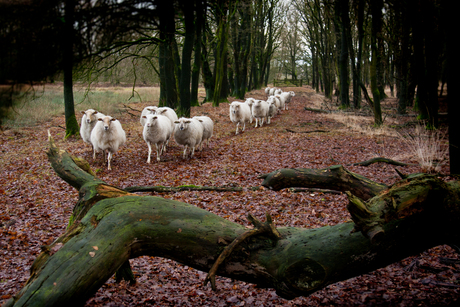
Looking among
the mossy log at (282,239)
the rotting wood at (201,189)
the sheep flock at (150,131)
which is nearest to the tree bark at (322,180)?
the mossy log at (282,239)

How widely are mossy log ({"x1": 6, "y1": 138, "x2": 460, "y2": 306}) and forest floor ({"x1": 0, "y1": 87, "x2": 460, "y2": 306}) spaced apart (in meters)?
1.20

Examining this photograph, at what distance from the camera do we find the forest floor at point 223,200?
400cm

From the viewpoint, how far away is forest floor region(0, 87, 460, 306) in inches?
157

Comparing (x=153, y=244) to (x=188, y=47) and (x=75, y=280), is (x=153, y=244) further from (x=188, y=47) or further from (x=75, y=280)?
(x=188, y=47)

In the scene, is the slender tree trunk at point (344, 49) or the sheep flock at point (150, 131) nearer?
the sheep flock at point (150, 131)

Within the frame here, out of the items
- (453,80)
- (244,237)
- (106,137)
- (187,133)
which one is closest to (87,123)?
(106,137)

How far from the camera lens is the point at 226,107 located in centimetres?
2556

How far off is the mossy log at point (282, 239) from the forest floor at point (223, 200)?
47.2 inches

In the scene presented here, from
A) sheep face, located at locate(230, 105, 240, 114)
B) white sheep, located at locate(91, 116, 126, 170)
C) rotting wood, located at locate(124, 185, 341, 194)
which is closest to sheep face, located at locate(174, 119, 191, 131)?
white sheep, located at locate(91, 116, 126, 170)

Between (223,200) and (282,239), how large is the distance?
4626 mm

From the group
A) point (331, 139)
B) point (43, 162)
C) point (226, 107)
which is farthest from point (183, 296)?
point (226, 107)

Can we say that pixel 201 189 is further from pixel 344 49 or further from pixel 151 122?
pixel 344 49

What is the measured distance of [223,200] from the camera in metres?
7.51

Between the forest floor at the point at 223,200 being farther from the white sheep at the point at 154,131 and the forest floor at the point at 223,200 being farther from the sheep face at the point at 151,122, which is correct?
the sheep face at the point at 151,122
